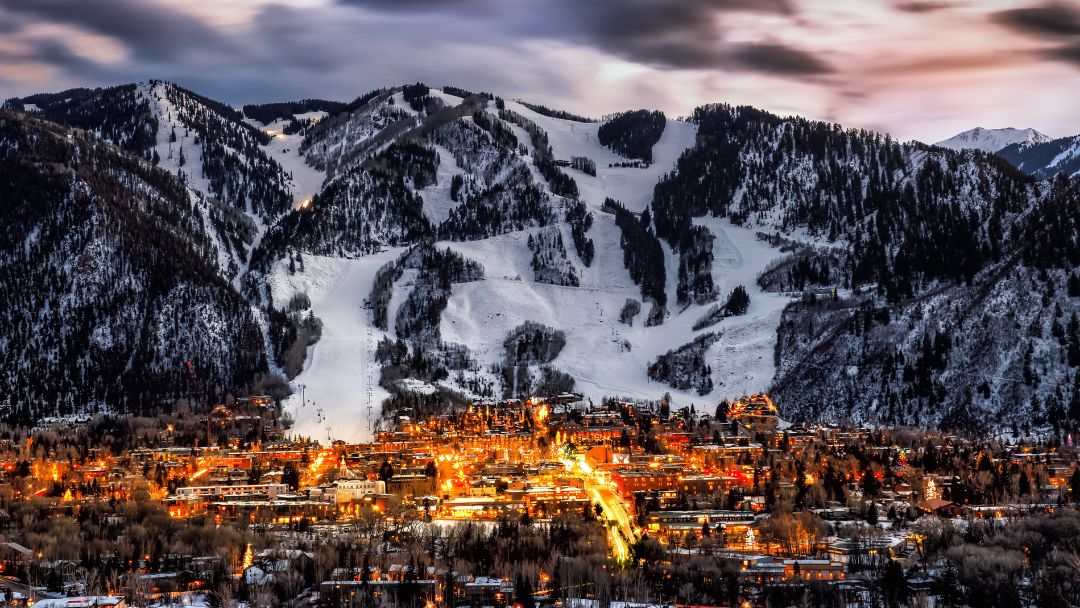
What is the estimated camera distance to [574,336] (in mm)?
196125

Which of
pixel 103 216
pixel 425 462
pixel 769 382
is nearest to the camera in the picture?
pixel 425 462

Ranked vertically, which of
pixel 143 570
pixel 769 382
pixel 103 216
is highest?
pixel 103 216

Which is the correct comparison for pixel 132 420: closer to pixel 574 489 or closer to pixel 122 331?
pixel 122 331

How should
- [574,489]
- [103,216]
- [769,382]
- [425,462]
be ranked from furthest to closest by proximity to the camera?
[103,216] → [769,382] → [425,462] → [574,489]

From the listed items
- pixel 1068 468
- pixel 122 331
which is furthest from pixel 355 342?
pixel 1068 468

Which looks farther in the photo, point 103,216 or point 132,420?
point 103,216

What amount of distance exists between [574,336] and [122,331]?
58962 mm

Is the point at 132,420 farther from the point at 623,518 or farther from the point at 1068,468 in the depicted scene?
the point at 1068,468

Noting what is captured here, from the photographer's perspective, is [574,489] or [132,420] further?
[132,420]

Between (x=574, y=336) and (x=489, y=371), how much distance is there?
18755mm

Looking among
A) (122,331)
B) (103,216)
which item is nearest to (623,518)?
(122,331)

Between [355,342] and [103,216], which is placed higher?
[103,216]

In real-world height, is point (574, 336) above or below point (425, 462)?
Result: above

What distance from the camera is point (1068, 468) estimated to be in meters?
111
